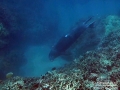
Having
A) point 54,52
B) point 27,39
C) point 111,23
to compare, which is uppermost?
point 27,39

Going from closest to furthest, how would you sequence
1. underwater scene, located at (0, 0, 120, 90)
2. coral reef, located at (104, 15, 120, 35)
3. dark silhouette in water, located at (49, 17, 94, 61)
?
underwater scene, located at (0, 0, 120, 90) < dark silhouette in water, located at (49, 17, 94, 61) < coral reef, located at (104, 15, 120, 35)

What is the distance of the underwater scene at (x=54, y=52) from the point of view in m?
4.57

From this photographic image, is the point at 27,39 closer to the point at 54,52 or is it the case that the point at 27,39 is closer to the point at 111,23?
the point at 54,52

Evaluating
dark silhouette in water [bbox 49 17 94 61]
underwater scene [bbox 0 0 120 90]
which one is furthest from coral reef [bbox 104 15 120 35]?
dark silhouette in water [bbox 49 17 94 61]

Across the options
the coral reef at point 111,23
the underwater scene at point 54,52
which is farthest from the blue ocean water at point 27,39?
the coral reef at point 111,23

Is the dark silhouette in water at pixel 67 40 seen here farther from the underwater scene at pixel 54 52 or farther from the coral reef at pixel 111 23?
the coral reef at pixel 111 23

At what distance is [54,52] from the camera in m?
11.6

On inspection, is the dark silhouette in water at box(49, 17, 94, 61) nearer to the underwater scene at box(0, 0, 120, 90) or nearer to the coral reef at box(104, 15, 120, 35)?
the underwater scene at box(0, 0, 120, 90)

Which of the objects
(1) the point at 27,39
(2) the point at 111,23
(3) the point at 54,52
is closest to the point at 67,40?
(3) the point at 54,52

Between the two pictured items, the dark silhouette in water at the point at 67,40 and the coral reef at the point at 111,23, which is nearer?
the dark silhouette in water at the point at 67,40

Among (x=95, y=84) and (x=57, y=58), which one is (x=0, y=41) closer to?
(x=57, y=58)

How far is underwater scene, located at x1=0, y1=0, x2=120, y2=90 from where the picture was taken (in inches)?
180

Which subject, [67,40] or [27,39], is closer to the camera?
[67,40]

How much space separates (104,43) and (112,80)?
5555 millimetres
